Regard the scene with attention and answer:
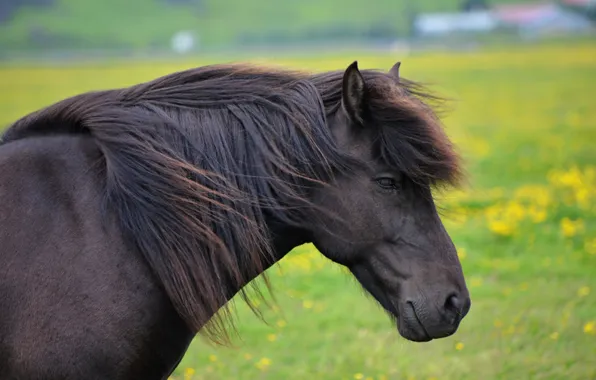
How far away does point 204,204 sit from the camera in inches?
132

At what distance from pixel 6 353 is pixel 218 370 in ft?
10.2

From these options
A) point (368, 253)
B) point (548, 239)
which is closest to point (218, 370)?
point (368, 253)

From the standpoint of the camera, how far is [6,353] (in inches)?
123

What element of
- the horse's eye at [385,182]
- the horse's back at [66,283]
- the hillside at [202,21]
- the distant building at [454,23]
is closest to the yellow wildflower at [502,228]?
the horse's eye at [385,182]

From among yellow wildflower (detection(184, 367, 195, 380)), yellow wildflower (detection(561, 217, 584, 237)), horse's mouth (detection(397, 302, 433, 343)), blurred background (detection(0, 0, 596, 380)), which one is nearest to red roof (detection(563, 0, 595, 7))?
blurred background (detection(0, 0, 596, 380))

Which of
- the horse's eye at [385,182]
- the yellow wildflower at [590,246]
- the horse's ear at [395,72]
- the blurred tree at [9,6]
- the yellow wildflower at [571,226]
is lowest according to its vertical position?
the blurred tree at [9,6]

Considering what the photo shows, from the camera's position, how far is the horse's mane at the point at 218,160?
3.30 metres

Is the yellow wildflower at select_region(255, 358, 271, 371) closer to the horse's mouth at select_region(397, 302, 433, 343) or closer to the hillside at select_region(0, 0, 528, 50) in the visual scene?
the horse's mouth at select_region(397, 302, 433, 343)

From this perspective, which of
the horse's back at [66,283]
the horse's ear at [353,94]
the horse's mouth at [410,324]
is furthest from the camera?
the horse's mouth at [410,324]

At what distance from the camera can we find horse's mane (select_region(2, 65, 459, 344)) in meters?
3.30

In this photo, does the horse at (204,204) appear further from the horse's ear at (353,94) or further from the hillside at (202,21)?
the hillside at (202,21)

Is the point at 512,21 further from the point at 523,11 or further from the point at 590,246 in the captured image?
the point at 590,246

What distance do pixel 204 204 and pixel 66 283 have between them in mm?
643

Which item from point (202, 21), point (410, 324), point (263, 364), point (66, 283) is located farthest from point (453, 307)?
point (202, 21)
